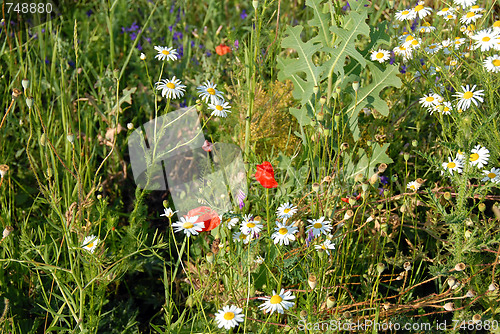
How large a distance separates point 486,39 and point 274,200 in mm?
1037

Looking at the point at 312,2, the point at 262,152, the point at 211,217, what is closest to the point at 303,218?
the point at 211,217

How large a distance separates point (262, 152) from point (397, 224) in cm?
71

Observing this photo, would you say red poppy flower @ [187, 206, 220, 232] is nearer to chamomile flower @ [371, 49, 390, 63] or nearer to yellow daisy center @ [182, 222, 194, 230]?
yellow daisy center @ [182, 222, 194, 230]

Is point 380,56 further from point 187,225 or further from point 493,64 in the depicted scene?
point 187,225

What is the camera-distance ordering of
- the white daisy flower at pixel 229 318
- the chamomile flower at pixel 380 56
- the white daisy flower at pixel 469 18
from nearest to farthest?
1. the white daisy flower at pixel 229 318
2. the white daisy flower at pixel 469 18
3. the chamomile flower at pixel 380 56

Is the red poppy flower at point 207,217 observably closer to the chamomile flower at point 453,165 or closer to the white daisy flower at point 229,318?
the white daisy flower at point 229,318

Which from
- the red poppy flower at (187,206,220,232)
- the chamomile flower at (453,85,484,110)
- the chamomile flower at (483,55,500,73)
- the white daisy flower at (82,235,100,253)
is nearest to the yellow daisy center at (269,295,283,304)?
the red poppy flower at (187,206,220,232)

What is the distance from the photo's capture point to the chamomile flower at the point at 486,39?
5.61 feet

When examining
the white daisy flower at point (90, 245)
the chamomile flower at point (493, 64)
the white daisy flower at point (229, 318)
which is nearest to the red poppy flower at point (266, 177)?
the white daisy flower at point (229, 318)

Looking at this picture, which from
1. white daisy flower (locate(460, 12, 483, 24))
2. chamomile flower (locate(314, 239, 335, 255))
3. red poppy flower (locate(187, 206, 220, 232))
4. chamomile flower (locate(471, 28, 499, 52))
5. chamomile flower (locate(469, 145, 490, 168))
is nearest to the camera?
chamomile flower (locate(314, 239, 335, 255))

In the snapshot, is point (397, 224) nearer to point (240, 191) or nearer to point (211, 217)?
point (240, 191)

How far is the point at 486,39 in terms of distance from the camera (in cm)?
176

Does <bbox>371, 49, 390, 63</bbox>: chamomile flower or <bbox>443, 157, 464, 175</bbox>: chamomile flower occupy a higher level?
<bbox>371, 49, 390, 63</bbox>: chamomile flower

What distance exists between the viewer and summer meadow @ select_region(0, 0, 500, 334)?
1.43 metres
